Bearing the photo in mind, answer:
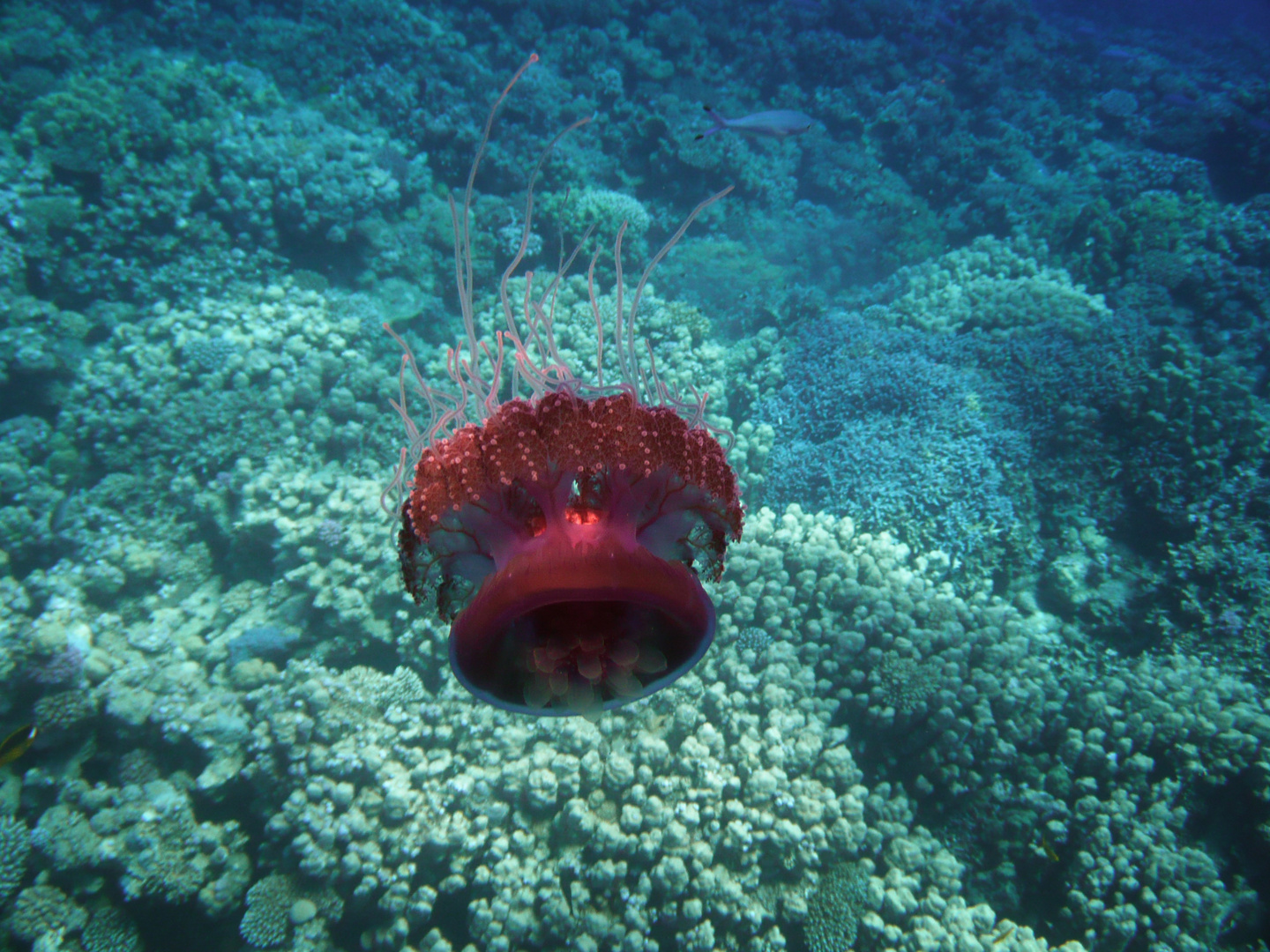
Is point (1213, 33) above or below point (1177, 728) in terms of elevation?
above

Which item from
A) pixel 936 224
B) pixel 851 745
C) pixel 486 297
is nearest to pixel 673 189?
pixel 486 297

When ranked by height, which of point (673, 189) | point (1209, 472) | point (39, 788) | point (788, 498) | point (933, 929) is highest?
point (673, 189)

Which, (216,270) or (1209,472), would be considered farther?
(216,270)

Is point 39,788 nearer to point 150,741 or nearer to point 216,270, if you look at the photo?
point 150,741

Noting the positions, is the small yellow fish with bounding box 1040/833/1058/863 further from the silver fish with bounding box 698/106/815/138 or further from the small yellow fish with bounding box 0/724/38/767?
the silver fish with bounding box 698/106/815/138

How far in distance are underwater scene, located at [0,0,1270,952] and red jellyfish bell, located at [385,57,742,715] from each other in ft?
0.05

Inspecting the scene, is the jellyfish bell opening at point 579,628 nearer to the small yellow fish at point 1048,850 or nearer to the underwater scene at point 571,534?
the underwater scene at point 571,534

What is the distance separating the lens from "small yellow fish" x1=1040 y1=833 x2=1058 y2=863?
347 cm

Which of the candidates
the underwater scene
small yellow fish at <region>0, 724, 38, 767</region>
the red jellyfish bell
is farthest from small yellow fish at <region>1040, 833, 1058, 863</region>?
small yellow fish at <region>0, 724, 38, 767</region>

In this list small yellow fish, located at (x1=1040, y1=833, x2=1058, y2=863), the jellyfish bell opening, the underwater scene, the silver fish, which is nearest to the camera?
the jellyfish bell opening

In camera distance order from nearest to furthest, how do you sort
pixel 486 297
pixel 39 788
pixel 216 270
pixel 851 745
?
pixel 39 788, pixel 851 745, pixel 216 270, pixel 486 297

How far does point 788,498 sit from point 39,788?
19.5 ft

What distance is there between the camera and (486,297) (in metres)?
7.13

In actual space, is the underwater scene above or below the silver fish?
below
